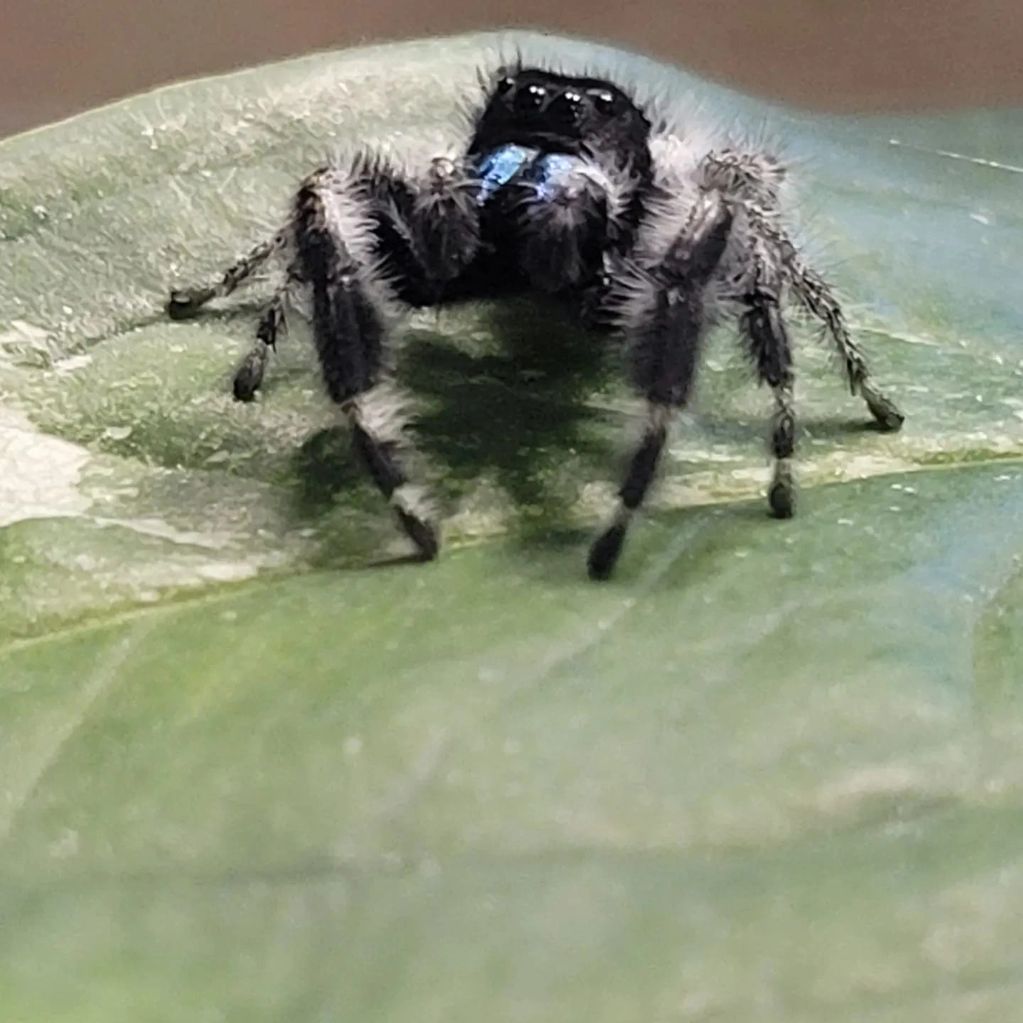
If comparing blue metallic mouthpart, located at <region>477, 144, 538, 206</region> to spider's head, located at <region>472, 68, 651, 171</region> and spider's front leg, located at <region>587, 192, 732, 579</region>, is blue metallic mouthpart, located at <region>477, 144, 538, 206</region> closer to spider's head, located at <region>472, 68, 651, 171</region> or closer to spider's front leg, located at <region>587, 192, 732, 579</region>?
spider's head, located at <region>472, 68, 651, 171</region>

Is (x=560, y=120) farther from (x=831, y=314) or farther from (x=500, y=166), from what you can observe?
(x=831, y=314)

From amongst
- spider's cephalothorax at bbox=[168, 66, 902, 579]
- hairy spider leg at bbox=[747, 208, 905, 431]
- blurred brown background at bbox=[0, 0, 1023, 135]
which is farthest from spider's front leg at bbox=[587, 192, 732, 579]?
blurred brown background at bbox=[0, 0, 1023, 135]

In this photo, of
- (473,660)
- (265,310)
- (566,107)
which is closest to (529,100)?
(566,107)

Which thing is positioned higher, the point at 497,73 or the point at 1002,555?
the point at 497,73

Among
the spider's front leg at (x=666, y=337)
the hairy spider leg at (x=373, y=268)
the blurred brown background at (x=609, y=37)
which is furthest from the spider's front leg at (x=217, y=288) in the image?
the blurred brown background at (x=609, y=37)

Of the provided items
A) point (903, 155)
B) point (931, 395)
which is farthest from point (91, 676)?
point (903, 155)

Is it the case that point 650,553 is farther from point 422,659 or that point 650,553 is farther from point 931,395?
point 931,395
